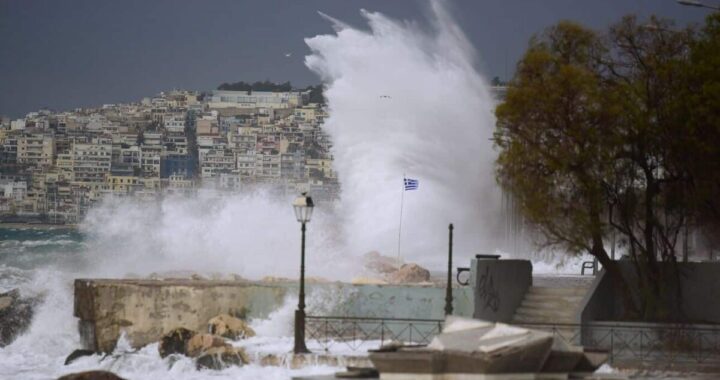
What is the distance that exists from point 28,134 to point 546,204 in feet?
378

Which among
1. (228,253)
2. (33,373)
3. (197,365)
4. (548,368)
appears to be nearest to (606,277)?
(197,365)

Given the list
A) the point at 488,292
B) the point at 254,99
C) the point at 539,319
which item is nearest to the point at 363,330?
the point at 488,292

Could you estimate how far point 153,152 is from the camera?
141625 mm

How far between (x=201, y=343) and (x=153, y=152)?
111 metres

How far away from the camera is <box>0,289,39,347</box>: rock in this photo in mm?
38219

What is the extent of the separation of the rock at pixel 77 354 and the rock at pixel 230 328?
2463mm

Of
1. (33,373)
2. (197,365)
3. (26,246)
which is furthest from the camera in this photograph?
(26,246)

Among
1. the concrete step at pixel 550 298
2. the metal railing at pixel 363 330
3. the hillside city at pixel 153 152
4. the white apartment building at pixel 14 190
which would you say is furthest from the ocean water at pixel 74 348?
the white apartment building at pixel 14 190

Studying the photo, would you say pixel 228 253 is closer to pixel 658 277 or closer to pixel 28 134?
pixel 658 277

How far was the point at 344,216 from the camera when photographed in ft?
226

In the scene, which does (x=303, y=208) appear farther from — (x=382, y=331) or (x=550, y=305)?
(x=550, y=305)

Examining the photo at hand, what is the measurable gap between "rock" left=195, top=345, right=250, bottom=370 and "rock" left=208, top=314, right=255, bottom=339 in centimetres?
155

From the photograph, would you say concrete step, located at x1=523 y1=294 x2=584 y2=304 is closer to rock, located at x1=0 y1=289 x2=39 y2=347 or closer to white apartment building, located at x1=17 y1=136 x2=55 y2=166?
rock, located at x1=0 y1=289 x2=39 y2=347

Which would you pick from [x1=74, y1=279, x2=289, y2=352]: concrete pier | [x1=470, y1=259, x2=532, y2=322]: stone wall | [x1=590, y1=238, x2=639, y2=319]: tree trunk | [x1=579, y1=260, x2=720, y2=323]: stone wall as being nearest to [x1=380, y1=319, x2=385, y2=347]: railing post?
[x1=470, y1=259, x2=532, y2=322]: stone wall
